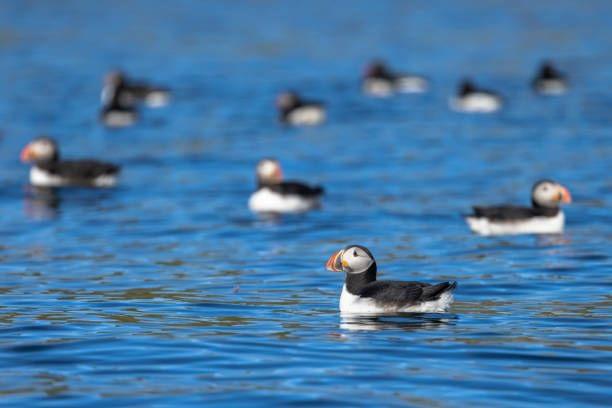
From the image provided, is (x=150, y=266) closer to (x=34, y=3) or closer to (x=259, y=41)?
(x=259, y=41)

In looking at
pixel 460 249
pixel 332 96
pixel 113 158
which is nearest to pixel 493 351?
pixel 460 249

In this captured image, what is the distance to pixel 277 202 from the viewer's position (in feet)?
75.6

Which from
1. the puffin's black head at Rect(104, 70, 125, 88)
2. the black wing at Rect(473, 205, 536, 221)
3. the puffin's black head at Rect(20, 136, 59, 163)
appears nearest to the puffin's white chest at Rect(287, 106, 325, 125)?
the puffin's black head at Rect(104, 70, 125, 88)

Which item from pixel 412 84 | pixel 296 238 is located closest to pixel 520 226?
pixel 296 238

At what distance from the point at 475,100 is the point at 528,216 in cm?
1663

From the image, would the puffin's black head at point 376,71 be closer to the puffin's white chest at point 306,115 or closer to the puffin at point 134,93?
the puffin's white chest at point 306,115

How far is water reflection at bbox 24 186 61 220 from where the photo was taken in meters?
23.4

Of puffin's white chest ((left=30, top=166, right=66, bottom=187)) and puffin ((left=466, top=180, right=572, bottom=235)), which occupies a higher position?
puffin's white chest ((left=30, top=166, right=66, bottom=187))

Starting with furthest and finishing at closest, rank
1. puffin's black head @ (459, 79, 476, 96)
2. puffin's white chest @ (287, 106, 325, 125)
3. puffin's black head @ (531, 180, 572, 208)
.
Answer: puffin's black head @ (459, 79, 476, 96), puffin's white chest @ (287, 106, 325, 125), puffin's black head @ (531, 180, 572, 208)

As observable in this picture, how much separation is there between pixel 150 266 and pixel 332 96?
23625 mm

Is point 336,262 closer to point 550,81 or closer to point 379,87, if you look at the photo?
point 550,81

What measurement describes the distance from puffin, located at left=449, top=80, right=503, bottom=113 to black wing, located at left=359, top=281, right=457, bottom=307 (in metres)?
22.5

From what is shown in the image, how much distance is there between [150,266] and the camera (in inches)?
714

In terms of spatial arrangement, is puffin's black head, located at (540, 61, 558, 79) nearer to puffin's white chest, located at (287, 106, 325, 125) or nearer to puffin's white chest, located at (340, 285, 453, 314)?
puffin's white chest, located at (287, 106, 325, 125)
